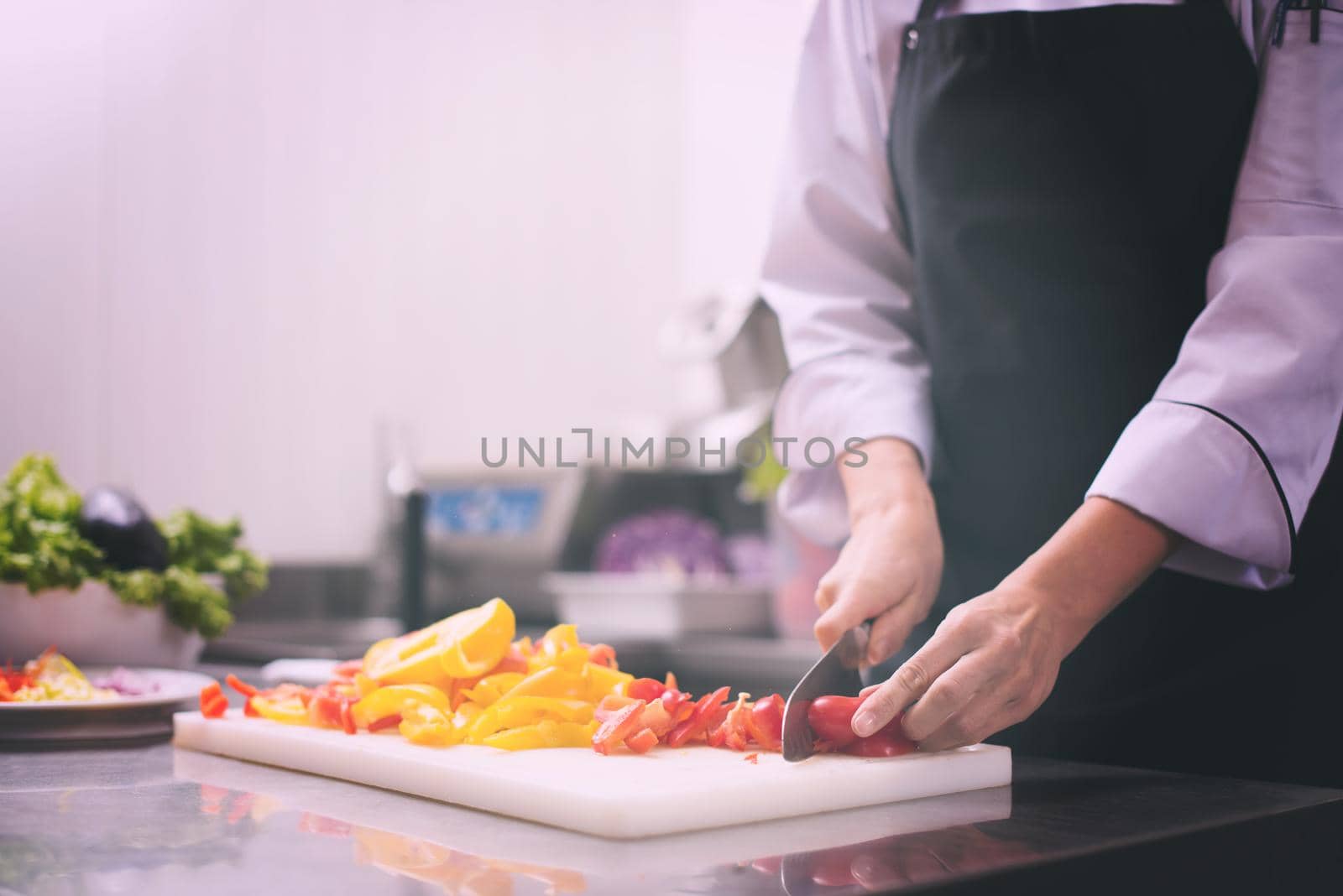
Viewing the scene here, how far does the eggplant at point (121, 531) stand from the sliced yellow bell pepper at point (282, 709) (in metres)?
0.36

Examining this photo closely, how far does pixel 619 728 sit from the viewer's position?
2.41 feet

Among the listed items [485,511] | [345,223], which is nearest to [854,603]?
[485,511]

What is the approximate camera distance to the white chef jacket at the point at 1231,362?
32.9 inches

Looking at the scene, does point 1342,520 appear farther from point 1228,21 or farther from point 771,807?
point 771,807

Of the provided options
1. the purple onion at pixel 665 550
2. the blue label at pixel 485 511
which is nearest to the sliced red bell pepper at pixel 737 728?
the purple onion at pixel 665 550

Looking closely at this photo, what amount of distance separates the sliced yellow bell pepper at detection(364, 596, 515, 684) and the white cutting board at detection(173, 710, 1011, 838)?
0.14ft

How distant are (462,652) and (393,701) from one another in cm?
5

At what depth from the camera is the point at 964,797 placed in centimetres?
70

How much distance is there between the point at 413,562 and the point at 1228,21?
0.93 meters

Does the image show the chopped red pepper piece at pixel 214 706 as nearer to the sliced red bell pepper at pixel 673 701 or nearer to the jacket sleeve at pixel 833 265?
the sliced red bell pepper at pixel 673 701

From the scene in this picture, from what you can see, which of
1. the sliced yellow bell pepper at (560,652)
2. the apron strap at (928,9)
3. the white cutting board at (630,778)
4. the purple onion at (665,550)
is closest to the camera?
the white cutting board at (630,778)

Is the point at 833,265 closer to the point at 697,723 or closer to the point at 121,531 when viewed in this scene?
the point at 697,723

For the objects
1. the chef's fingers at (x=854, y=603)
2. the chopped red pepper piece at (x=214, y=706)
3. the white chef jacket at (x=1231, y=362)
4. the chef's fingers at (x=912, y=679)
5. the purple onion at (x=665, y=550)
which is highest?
the white chef jacket at (x=1231, y=362)

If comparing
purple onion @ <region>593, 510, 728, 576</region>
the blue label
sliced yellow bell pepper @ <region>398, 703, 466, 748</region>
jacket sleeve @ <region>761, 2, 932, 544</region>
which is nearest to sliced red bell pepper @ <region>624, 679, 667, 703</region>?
sliced yellow bell pepper @ <region>398, 703, 466, 748</region>
